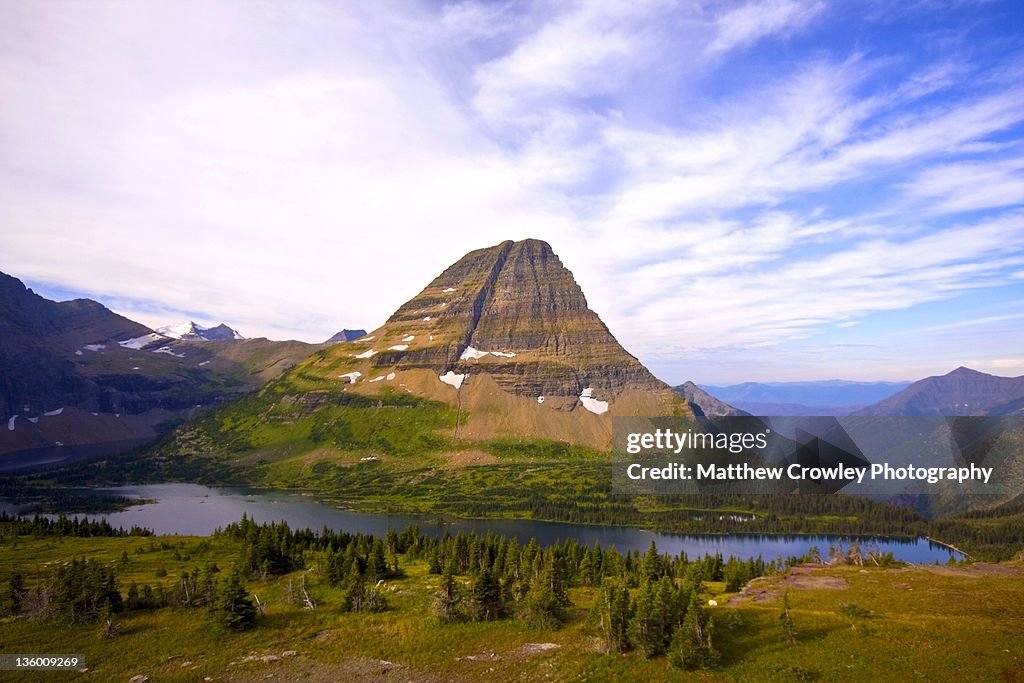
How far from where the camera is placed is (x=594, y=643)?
151 ft

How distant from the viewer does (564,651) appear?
4516 centimetres

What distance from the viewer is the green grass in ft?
127

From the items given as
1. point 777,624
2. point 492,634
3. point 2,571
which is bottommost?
point 2,571

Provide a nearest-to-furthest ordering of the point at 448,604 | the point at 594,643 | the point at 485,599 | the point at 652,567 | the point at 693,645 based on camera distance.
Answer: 1. the point at 693,645
2. the point at 594,643
3. the point at 448,604
4. the point at 485,599
5. the point at 652,567

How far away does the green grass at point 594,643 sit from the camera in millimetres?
38719

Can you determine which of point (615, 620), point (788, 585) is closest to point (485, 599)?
point (615, 620)

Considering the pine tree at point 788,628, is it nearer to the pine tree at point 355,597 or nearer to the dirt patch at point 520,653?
the dirt patch at point 520,653

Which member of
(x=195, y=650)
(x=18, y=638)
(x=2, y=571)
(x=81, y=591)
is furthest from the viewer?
(x=2, y=571)

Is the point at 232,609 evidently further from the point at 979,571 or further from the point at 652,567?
the point at 979,571

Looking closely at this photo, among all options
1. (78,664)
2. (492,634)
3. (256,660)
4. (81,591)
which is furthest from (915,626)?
(81,591)

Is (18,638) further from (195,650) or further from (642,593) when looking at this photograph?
(642,593)

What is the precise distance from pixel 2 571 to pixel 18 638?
47.5m

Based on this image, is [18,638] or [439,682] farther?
[18,638]

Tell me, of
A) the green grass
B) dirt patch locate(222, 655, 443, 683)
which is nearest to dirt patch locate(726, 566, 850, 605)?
the green grass
